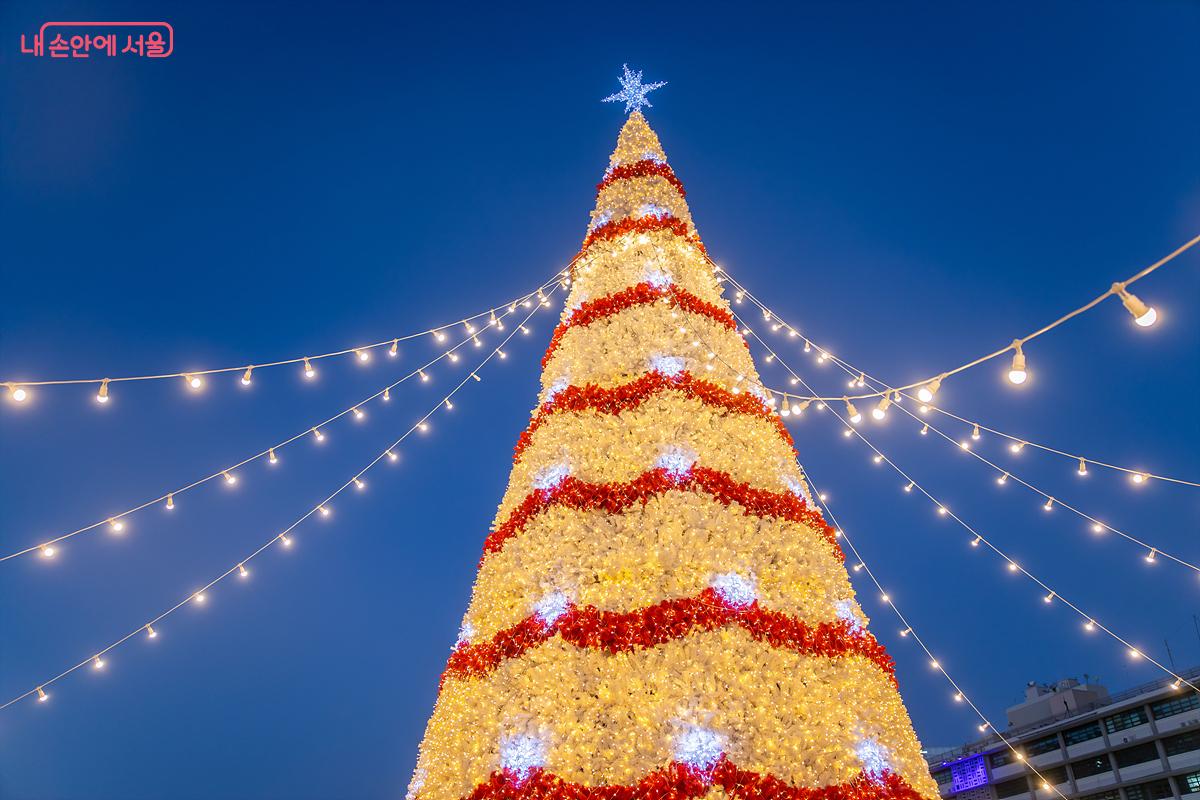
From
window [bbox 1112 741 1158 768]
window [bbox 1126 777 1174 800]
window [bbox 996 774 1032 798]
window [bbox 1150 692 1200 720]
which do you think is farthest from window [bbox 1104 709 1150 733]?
window [bbox 996 774 1032 798]

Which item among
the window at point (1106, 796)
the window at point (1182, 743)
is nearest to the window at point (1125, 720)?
the window at point (1182, 743)

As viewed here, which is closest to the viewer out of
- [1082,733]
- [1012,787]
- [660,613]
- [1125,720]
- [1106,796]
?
[660,613]

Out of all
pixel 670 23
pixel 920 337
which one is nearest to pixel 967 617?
pixel 920 337

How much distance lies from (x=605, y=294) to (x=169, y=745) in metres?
19.5

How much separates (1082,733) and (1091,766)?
1088 mm

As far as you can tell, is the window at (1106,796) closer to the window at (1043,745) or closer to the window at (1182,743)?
the window at (1043,745)

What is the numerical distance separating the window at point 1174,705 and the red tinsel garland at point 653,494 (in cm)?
2627

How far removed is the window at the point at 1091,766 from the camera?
23984mm

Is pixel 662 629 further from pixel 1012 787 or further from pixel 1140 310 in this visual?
pixel 1012 787

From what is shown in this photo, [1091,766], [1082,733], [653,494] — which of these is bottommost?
[1091,766]

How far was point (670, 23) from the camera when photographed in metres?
17.7

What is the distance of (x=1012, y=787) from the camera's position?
27.1 metres

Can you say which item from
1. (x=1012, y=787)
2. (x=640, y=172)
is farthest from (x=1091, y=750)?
(x=640, y=172)

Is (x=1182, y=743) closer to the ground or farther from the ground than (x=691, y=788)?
closer to the ground
